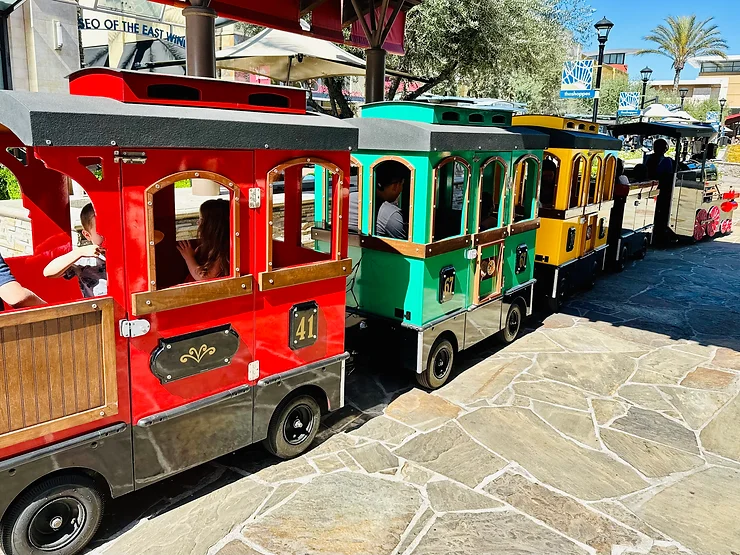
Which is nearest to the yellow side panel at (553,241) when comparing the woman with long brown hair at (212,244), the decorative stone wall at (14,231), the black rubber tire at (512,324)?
the black rubber tire at (512,324)

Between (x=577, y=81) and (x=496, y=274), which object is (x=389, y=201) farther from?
(x=577, y=81)

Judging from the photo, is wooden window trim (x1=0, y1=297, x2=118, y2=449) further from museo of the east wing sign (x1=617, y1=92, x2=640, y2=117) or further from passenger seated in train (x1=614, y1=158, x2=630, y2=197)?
museo of the east wing sign (x1=617, y1=92, x2=640, y2=117)

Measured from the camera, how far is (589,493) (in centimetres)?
422

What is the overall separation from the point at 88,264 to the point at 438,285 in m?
2.95

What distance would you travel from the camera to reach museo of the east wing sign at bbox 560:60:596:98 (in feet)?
38.7

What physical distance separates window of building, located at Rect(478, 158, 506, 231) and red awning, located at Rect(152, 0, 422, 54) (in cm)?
222

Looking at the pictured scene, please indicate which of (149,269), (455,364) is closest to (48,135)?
(149,269)

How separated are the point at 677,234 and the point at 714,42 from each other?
39.0 metres

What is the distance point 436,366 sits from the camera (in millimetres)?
Answer: 5875

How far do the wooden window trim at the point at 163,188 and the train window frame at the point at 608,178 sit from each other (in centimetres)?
703

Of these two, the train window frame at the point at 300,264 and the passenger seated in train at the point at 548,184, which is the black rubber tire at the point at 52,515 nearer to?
the train window frame at the point at 300,264

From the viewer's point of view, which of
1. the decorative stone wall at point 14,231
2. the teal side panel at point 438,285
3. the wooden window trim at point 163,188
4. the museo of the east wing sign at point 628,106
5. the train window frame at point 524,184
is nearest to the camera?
the wooden window trim at point 163,188

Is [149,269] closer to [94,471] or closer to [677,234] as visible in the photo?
[94,471]

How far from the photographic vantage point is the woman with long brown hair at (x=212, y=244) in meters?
3.82
